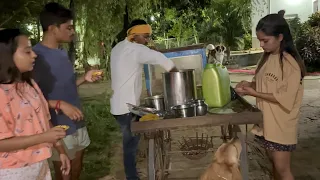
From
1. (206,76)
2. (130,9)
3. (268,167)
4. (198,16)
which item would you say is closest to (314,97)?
(130,9)

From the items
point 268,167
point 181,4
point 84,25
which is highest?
point 181,4

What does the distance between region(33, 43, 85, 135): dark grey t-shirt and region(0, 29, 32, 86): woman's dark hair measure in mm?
681

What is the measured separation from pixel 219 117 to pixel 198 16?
64.2 feet

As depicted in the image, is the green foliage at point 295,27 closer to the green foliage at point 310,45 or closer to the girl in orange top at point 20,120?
the green foliage at point 310,45

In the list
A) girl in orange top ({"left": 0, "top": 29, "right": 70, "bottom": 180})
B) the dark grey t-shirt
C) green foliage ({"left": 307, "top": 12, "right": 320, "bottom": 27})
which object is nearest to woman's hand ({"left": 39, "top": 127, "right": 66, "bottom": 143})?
girl in orange top ({"left": 0, "top": 29, "right": 70, "bottom": 180})

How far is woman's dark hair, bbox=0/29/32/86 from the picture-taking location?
2.07m

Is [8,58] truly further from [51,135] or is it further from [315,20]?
[315,20]

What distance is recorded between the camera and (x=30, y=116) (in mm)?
2111

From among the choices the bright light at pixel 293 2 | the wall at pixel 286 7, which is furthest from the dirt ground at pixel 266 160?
the bright light at pixel 293 2

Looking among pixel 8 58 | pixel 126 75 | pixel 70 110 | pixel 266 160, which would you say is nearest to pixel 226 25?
pixel 266 160

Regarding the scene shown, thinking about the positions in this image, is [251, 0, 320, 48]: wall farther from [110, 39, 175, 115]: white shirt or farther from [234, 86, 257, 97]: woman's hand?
[234, 86, 257, 97]: woman's hand

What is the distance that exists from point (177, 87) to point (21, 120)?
1284 millimetres

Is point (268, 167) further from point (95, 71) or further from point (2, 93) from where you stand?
point (2, 93)

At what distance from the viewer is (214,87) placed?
3.02 meters
